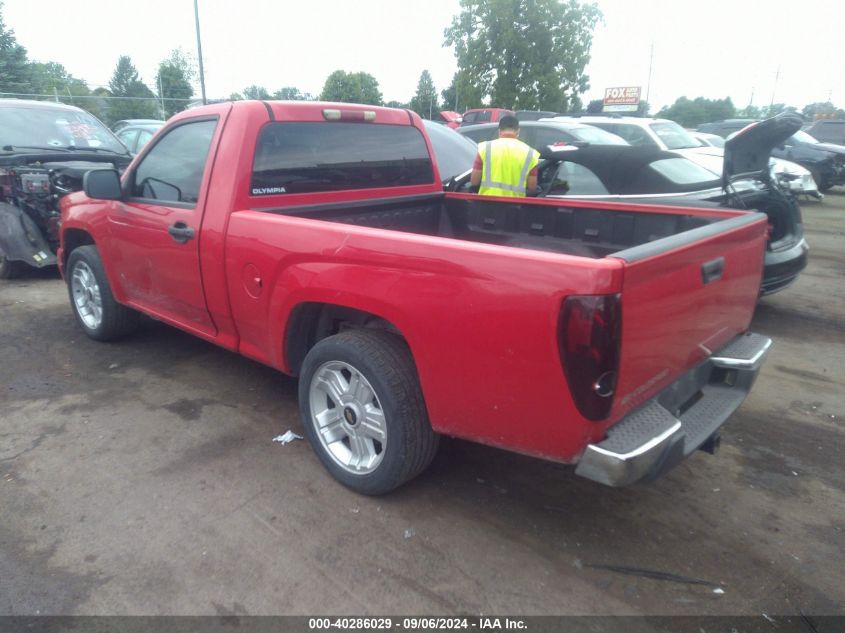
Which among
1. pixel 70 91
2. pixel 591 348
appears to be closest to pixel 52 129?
pixel 591 348

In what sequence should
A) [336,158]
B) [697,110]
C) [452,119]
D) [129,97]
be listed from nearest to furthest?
[336,158] → [452,119] → [129,97] → [697,110]

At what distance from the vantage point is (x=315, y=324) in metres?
3.38

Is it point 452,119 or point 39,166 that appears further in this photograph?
point 452,119

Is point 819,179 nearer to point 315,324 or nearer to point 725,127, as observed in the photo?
point 725,127

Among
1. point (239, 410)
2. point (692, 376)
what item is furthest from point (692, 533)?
point (239, 410)

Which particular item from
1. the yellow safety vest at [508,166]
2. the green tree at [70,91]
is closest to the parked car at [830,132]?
the yellow safety vest at [508,166]

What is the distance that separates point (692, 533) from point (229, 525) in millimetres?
2145

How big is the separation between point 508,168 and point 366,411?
132 inches

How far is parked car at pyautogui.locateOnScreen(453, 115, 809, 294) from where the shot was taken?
5.26 m

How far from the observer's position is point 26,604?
2.42 meters

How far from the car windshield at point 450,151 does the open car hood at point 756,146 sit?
2793 millimetres

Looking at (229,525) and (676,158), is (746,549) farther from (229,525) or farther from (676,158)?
(676,158)

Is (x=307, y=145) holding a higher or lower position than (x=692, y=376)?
higher

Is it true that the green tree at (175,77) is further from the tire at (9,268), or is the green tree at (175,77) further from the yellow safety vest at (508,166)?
the yellow safety vest at (508,166)
